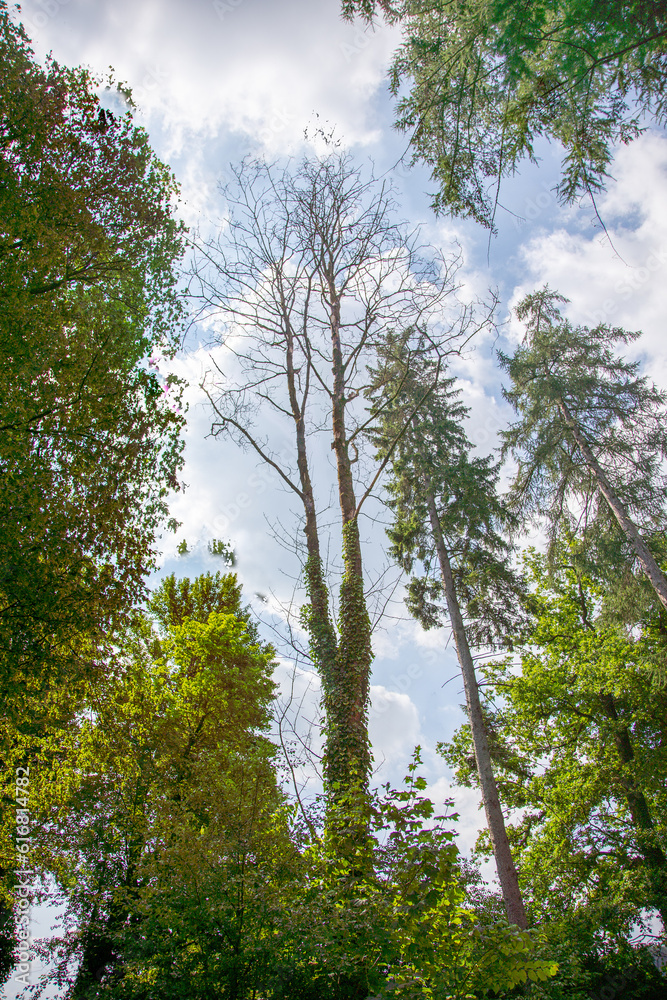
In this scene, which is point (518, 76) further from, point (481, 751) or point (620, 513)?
point (481, 751)

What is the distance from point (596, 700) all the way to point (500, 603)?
4.01 meters

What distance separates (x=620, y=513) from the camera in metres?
11.2

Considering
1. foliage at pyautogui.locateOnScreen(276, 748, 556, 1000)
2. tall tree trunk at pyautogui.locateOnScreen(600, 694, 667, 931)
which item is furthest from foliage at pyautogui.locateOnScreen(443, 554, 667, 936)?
foliage at pyautogui.locateOnScreen(276, 748, 556, 1000)

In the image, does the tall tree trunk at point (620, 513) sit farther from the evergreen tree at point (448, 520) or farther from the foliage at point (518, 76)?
the foliage at point (518, 76)

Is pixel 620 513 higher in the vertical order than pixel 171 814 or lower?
higher

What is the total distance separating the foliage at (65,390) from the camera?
4.77 meters

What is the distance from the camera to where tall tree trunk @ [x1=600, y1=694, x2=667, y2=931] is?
34.6 ft

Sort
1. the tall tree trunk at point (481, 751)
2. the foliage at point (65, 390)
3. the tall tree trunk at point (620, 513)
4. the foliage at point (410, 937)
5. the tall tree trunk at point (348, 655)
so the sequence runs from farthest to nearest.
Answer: the tall tree trunk at point (620, 513)
the tall tree trunk at point (481, 751)
the tall tree trunk at point (348, 655)
the foliage at point (65, 390)
the foliage at point (410, 937)

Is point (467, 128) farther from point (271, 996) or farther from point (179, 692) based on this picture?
point (179, 692)

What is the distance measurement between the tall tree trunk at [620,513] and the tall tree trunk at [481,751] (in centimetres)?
387

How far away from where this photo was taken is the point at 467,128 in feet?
19.6

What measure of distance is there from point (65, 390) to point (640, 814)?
14699mm

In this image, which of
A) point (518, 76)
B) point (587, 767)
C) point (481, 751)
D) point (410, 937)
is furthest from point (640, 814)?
point (518, 76)

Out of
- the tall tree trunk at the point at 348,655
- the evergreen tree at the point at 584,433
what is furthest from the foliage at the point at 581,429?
the tall tree trunk at the point at 348,655
